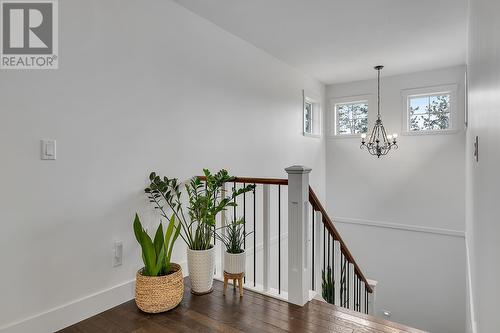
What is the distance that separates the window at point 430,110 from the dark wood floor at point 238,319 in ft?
13.5

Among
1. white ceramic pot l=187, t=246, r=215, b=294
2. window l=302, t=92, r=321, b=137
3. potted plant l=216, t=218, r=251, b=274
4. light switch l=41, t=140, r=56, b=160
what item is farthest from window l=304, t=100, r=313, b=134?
light switch l=41, t=140, r=56, b=160

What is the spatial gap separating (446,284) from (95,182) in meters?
5.43

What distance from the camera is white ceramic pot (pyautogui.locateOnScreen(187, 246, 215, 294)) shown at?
2.43 meters

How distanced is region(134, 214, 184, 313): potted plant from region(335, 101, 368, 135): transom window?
4.63m

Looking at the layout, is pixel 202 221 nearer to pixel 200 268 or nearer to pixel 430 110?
pixel 200 268

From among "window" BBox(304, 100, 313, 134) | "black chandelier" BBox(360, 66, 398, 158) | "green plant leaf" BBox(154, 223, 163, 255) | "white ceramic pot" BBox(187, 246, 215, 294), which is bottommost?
"white ceramic pot" BBox(187, 246, 215, 294)

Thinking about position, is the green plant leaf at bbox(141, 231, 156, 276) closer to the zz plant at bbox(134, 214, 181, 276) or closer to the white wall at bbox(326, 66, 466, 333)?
the zz plant at bbox(134, 214, 181, 276)

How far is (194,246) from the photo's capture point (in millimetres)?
2500

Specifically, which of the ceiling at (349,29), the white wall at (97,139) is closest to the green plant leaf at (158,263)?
the white wall at (97,139)

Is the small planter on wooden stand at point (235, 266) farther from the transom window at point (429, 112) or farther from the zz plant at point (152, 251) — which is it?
the transom window at point (429, 112)

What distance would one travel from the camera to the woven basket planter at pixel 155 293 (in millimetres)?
2133

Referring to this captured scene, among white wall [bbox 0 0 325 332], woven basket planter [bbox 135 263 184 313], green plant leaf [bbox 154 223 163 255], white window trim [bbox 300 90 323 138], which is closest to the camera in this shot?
white wall [bbox 0 0 325 332]

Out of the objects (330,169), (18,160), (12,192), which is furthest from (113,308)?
(330,169)

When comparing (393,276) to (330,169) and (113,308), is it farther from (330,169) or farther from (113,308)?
(113,308)
